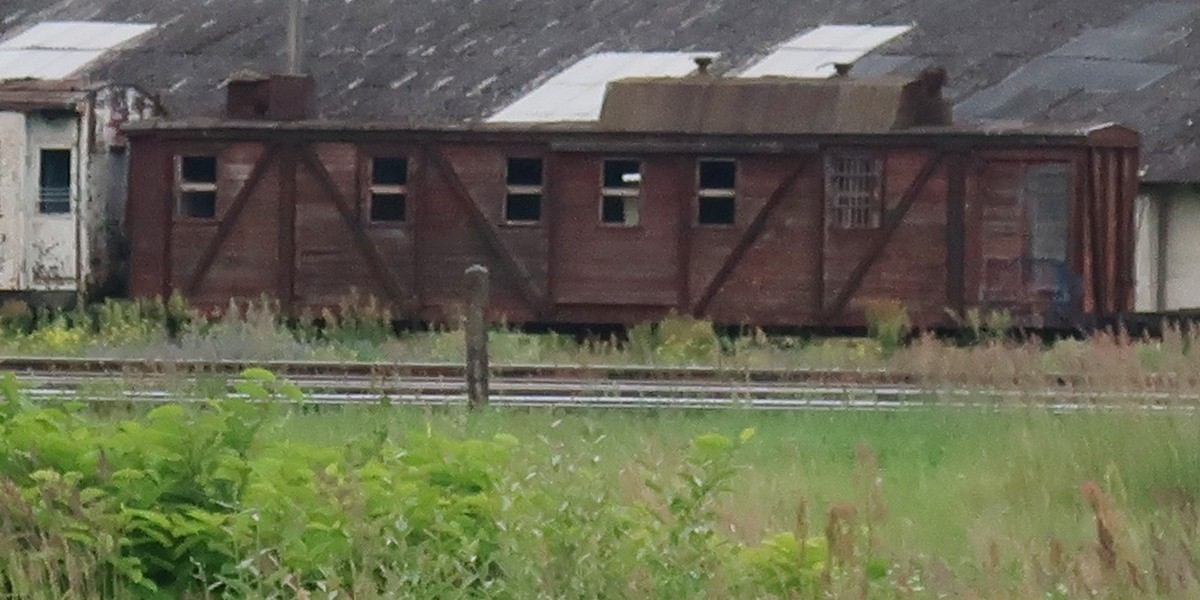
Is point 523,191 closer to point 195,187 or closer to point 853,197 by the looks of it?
point 853,197

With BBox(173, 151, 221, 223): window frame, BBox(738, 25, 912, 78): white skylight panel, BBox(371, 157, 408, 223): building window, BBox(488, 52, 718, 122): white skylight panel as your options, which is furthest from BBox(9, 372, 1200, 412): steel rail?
BBox(738, 25, 912, 78): white skylight panel

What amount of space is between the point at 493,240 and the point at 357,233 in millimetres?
1459

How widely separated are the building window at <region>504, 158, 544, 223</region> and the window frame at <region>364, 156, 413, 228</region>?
103 cm

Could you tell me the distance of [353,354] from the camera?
924 inches

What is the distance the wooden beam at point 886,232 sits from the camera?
26.1 m

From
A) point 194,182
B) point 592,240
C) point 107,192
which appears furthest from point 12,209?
point 592,240

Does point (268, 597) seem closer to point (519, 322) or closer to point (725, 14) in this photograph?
point (519, 322)

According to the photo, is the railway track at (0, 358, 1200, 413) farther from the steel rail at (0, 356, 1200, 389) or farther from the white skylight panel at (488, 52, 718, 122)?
the white skylight panel at (488, 52, 718, 122)

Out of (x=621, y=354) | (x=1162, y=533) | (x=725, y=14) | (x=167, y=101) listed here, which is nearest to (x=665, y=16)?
(x=725, y=14)

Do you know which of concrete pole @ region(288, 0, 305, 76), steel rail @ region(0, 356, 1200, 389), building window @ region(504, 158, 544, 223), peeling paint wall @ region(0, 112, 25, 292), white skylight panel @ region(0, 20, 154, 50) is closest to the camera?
steel rail @ region(0, 356, 1200, 389)

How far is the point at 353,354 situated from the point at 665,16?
15221mm

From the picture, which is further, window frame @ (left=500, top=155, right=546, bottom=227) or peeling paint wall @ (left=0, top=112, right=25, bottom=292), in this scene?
peeling paint wall @ (left=0, top=112, right=25, bottom=292)

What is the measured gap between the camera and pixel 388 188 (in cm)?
2731

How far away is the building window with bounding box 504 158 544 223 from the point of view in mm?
26938
